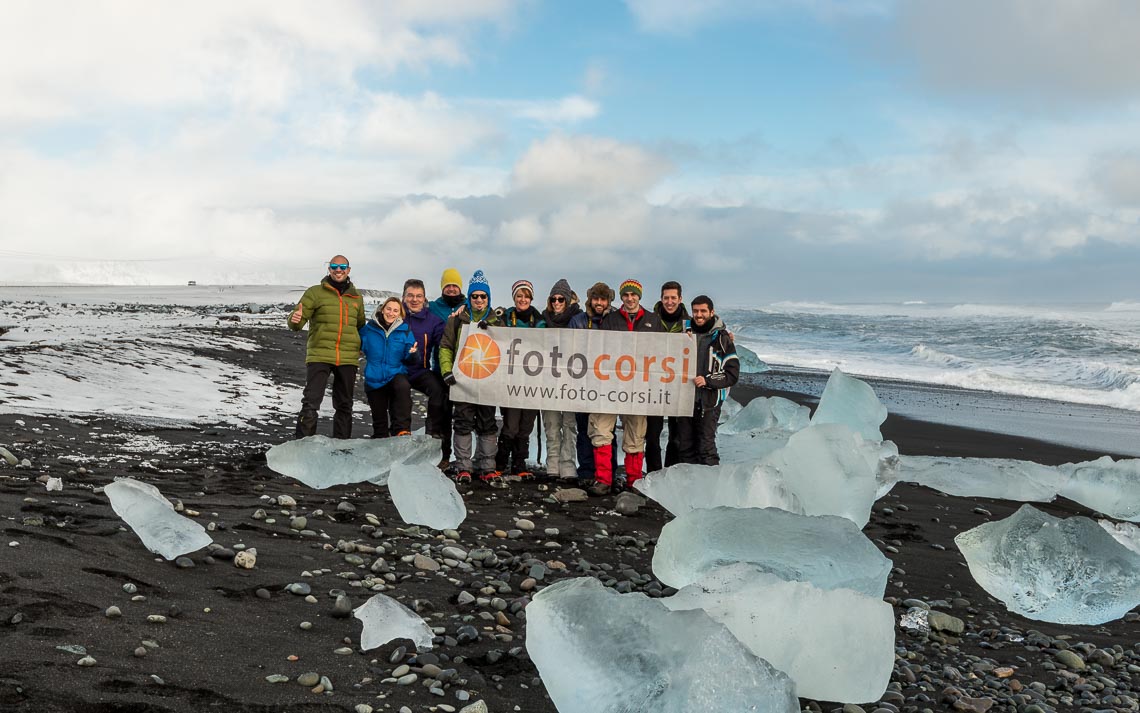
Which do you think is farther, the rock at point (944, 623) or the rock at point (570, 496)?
the rock at point (570, 496)

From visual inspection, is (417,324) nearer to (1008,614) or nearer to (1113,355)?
(1008,614)

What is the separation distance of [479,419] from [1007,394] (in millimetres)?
16752

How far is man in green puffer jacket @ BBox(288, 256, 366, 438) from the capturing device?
8.41m

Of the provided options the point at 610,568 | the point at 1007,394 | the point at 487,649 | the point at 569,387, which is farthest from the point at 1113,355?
the point at 487,649

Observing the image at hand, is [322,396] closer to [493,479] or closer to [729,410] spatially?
[493,479]

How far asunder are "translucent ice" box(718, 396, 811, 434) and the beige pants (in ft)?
9.92

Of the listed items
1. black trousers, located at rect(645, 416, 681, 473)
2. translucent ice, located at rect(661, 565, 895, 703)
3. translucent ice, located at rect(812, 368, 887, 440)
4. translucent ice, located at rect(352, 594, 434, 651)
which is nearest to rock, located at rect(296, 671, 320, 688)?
translucent ice, located at rect(352, 594, 434, 651)

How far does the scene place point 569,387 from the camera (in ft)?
27.1

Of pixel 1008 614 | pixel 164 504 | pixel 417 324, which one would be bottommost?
pixel 1008 614

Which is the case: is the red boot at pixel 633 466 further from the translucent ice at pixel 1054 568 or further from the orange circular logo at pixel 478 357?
the translucent ice at pixel 1054 568

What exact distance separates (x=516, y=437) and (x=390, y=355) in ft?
4.99

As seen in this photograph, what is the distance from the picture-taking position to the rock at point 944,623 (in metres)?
5.01

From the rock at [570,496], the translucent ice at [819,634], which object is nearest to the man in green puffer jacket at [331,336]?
the rock at [570,496]

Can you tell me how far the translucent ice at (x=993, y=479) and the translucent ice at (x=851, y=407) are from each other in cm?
90
